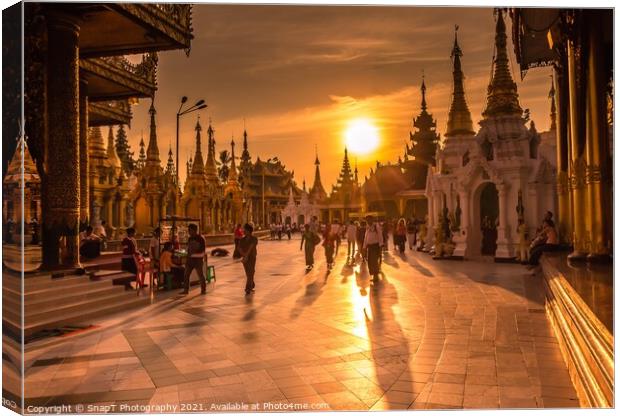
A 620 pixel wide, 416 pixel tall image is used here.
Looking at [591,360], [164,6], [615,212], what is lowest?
[591,360]

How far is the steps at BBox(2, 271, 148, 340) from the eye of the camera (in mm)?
6207

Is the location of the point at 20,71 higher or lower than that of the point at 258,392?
higher

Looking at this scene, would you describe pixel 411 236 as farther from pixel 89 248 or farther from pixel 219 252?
pixel 89 248

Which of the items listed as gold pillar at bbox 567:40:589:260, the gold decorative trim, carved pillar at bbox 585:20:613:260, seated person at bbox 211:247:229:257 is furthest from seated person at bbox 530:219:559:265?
seated person at bbox 211:247:229:257

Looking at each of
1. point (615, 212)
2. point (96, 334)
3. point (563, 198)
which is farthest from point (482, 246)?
point (96, 334)

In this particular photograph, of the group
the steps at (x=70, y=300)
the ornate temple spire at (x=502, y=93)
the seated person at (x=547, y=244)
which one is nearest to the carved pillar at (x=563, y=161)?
the seated person at (x=547, y=244)

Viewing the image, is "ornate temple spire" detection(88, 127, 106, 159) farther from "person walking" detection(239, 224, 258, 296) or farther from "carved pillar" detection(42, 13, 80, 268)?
"person walking" detection(239, 224, 258, 296)

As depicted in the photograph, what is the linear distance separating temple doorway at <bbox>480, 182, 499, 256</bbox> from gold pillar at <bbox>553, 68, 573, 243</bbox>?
22.2 feet

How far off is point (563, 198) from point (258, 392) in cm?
792

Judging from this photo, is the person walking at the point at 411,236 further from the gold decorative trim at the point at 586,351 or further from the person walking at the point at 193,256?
the gold decorative trim at the point at 586,351

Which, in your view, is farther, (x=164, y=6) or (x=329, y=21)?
(x=164, y=6)

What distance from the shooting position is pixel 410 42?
5461mm

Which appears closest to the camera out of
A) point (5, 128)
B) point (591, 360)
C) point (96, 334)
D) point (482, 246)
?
point (591, 360)

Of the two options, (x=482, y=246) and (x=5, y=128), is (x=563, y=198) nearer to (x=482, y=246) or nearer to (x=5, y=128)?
(x=482, y=246)
